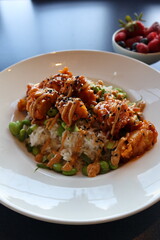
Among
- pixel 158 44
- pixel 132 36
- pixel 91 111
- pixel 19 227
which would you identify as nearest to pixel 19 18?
pixel 132 36

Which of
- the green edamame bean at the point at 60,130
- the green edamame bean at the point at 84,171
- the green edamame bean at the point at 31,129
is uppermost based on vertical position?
the green edamame bean at the point at 60,130

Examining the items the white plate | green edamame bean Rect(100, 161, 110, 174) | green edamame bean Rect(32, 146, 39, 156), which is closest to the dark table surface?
the white plate

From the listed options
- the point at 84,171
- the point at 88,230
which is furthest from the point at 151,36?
the point at 88,230

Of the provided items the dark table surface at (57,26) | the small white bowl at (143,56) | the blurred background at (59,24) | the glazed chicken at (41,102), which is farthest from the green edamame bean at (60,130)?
the blurred background at (59,24)

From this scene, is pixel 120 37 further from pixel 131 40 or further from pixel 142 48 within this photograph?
pixel 142 48

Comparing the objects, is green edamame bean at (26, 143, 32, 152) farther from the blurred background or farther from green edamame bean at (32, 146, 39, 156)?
the blurred background

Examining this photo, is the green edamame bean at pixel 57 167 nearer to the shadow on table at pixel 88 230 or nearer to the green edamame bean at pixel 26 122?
the shadow on table at pixel 88 230
